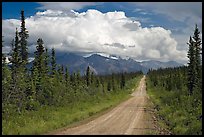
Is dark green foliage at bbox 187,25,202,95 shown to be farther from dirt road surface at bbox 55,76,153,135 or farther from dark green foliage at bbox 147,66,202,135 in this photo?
dirt road surface at bbox 55,76,153,135

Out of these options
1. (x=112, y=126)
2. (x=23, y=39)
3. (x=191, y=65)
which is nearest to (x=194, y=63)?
(x=191, y=65)

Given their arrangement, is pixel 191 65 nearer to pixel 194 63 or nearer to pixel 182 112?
pixel 194 63

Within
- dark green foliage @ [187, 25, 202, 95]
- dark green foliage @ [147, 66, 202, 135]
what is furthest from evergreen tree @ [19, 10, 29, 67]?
dark green foliage @ [187, 25, 202, 95]

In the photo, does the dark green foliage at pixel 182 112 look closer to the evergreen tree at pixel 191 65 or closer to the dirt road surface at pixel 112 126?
the dirt road surface at pixel 112 126

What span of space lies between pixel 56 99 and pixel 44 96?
1.33 meters

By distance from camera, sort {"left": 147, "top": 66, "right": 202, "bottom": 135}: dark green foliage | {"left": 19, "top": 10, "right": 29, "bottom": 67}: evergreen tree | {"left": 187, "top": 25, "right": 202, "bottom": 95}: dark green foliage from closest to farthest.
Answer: {"left": 147, "top": 66, "right": 202, "bottom": 135}: dark green foliage → {"left": 19, "top": 10, "right": 29, "bottom": 67}: evergreen tree → {"left": 187, "top": 25, "right": 202, "bottom": 95}: dark green foliage

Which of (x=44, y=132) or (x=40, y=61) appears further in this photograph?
(x=40, y=61)

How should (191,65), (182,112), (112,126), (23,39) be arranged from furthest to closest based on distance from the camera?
(191,65) < (23,39) < (182,112) < (112,126)

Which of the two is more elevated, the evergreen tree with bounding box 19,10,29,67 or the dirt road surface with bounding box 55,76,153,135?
the evergreen tree with bounding box 19,10,29,67

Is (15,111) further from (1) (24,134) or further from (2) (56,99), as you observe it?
(2) (56,99)

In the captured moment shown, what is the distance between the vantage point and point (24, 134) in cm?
1822

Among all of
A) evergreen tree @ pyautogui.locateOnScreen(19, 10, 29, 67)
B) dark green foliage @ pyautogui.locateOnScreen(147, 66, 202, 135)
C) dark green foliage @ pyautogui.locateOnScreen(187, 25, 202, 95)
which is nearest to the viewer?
dark green foliage @ pyautogui.locateOnScreen(147, 66, 202, 135)

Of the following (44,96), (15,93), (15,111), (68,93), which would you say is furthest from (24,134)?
(68,93)

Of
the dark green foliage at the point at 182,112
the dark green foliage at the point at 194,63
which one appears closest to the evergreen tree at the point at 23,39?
the dark green foliage at the point at 182,112
